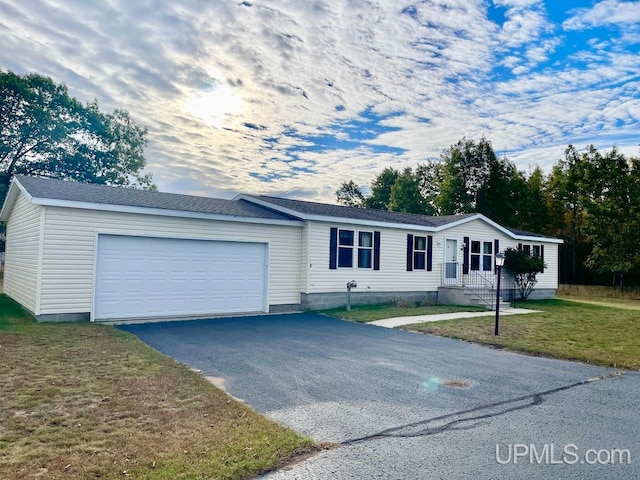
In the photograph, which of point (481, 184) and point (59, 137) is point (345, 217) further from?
point (481, 184)

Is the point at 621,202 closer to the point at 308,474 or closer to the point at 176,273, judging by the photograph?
the point at 176,273

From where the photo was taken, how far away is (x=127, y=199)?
39.9 ft

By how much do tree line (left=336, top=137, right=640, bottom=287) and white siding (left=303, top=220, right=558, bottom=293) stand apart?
11.6 meters

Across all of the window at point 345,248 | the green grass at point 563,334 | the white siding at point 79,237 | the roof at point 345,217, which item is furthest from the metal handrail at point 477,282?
the white siding at point 79,237

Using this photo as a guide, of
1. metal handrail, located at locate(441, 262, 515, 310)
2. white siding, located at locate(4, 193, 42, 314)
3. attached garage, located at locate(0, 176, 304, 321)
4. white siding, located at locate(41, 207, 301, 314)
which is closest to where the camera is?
white siding, located at locate(41, 207, 301, 314)

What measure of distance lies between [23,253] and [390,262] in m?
12.1

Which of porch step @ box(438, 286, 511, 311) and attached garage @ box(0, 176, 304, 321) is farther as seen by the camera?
porch step @ box(438, 286, 511, 311)

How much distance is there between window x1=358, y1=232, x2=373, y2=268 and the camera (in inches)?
627

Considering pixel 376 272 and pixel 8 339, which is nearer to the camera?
pixel 8 339

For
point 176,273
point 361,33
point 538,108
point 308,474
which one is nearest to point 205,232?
point 176,273

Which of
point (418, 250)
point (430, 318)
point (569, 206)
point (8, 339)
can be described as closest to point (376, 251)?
point (418, 250)

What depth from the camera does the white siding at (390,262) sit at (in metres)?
14.8

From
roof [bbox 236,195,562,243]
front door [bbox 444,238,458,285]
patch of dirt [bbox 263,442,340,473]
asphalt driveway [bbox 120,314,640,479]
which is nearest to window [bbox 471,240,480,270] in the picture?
front door [bbox 444,238,458,285]

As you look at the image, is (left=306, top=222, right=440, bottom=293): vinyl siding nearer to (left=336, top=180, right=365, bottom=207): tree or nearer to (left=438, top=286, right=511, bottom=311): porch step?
(left=438, top=286, right=511, bottom=311): porch step
